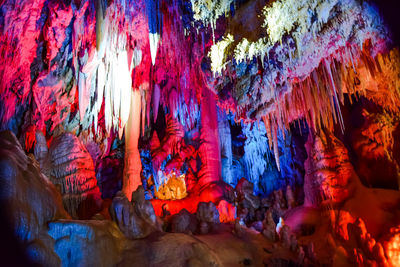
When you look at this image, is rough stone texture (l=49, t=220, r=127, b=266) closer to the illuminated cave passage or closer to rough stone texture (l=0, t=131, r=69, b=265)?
the illuminated cave passage

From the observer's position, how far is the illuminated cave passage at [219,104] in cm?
397

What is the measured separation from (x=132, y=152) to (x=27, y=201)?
720cm

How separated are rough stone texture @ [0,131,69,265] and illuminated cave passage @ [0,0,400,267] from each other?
16 millimetres

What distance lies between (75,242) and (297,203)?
8952mm

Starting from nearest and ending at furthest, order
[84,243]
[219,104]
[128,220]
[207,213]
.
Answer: [84,243], [128,220], [207,213], [219,104]

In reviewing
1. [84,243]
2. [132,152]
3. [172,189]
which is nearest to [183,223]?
[132,152]

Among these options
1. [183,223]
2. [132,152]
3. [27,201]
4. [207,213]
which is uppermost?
[132,152]

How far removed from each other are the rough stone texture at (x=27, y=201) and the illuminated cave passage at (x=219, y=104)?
0.02m

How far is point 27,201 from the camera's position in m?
3.10

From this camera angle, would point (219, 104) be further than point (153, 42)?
No

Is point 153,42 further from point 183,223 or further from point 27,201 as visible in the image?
point 27,201

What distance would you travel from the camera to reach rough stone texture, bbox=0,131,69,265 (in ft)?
9.09

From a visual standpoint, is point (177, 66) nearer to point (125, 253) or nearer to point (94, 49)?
point (94, 49)

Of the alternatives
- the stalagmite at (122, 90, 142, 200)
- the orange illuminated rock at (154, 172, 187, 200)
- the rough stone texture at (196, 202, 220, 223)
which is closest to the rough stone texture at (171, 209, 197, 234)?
the rough stone texture at (196, 202, 220, 223)
